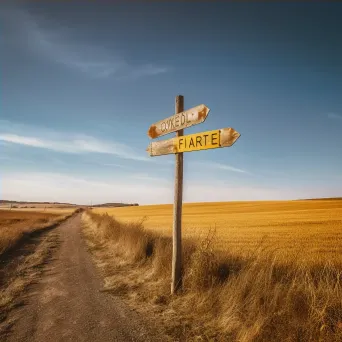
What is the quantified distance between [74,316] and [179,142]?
4.10 metres

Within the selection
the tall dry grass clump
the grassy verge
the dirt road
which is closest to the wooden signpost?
the tall dry grass clump

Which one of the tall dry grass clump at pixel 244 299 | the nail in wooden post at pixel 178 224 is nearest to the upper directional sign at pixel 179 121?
the nail in wooden post at pixel 178 224

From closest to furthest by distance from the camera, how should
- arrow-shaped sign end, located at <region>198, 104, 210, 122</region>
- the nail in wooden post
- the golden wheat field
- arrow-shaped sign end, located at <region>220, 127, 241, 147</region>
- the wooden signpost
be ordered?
arrow-shaped sign end, located at <region>220, 127, 241, 147</region>, the wooden signpost, arrow-shaped sign end, located at <region>198, 104, 210, 122</region>, the nail in wooden post, the golden wheat field

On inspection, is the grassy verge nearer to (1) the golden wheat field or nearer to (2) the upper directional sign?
(1) the golden wheat field

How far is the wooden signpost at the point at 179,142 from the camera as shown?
5.01 meters

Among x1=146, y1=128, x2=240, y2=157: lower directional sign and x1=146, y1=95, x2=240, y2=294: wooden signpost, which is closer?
x1=146, y1=128, x2=240, y2=157: lower directional sign

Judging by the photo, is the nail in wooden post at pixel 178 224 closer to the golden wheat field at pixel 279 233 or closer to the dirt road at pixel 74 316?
the golden wheat field at pixel 279 233

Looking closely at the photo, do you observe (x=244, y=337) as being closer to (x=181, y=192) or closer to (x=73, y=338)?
(x=73, y=338)

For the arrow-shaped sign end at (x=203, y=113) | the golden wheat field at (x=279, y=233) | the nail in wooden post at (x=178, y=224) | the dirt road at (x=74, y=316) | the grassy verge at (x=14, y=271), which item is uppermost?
the arrow-shaped sign end at (x=203, y=113)

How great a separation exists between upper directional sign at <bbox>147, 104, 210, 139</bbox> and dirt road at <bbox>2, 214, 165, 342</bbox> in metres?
4.00

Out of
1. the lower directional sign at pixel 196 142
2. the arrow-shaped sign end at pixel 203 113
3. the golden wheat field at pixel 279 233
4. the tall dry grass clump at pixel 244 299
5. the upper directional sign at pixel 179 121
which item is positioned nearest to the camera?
the tall dry grass clump at pixel 244 299

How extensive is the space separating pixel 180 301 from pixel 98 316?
160 cm

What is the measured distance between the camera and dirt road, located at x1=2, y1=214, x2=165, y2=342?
425cm

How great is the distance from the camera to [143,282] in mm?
6809
